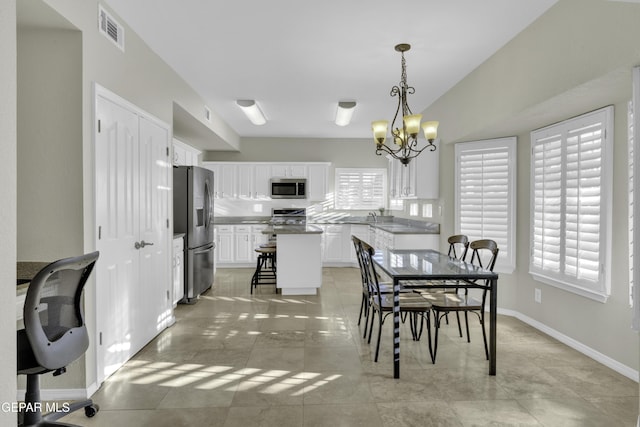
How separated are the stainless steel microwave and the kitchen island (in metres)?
2.37

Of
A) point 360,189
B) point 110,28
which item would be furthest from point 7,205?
point 360,189

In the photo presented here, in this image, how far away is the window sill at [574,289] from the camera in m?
3.06

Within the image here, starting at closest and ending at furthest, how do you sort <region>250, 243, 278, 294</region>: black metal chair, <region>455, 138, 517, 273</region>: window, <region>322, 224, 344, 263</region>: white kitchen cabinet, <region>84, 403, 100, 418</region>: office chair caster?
1. <region>84, 403, 100, 418</region>: office chair caster
2. <region>455, 138, 517, 273</region>: window
3. <region>250, 243, 278, 294</region>: black metal chair
4. <region>322, 224, 344, 263</region>: white kitchen cabinet

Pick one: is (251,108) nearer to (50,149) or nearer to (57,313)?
(50,149)

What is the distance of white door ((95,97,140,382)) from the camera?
2604 millimetres

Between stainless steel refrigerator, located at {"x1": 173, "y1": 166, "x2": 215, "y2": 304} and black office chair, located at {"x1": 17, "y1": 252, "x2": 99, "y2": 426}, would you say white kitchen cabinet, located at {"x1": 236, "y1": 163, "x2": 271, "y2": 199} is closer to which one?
stainless steel refrigerator, located at {"x1": 173, "y1": 166, "x2": 215, "y2": 304}

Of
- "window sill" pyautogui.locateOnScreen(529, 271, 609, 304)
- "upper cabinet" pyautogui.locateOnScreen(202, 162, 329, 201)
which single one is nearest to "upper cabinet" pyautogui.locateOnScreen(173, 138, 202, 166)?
"upper cabinet" pyautogui.locateOnScreen(202, 162, 329, 201)

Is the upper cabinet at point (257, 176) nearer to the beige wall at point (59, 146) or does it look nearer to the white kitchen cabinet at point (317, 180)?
the white kitchen cabinet at point (317, 180)

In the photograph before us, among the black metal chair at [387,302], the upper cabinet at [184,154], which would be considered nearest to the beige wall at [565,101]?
the black metal chair at [387,302]

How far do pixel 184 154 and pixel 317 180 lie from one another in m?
2.54

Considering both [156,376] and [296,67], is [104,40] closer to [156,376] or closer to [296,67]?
[296,67]

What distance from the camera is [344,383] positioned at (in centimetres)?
269

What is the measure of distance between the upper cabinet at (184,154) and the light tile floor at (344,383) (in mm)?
3280

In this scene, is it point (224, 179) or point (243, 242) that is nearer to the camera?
point (243, 242)
